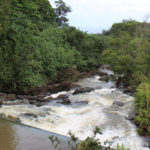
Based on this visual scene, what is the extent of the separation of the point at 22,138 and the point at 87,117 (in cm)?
328

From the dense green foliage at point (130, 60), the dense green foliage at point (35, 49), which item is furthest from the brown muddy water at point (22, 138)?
the dense green foliage at point (130, 60)

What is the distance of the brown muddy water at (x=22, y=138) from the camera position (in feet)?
20.3

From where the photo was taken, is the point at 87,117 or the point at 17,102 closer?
the point at 87,117

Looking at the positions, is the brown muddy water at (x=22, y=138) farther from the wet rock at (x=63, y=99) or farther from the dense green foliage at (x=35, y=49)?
the dense green foliage at (x=35, y=49)

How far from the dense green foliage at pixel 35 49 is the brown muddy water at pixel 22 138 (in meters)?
4.92

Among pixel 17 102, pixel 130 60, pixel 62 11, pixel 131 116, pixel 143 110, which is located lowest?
pixel 131 116

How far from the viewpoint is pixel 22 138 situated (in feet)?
21.9

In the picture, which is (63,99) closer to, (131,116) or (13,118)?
(13,118)

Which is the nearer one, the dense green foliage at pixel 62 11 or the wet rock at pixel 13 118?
the wet rock at pixel 13 118

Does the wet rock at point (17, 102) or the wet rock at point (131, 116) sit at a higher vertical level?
the wet rock at point (17, 102)

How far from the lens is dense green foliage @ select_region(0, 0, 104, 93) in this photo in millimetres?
12320

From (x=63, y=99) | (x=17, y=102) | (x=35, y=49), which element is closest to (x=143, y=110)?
(x=63, y=99)

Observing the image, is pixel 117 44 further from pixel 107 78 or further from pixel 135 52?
pixel 107 78

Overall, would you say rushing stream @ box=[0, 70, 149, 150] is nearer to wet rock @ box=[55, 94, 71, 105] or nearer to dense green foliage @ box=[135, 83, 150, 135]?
wet rock @ box=[55, 94, 71, 105]
